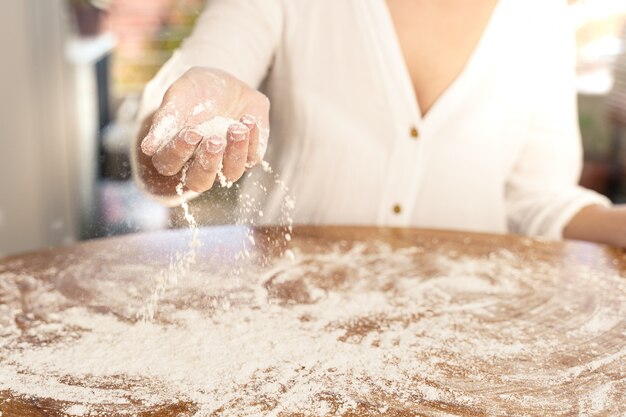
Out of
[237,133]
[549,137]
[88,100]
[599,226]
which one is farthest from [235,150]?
[88,100]

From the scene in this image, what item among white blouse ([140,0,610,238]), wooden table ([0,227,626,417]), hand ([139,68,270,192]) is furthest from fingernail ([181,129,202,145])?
white blouse ([140,0,610,238])

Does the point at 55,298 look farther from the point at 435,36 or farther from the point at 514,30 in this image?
the point at 514,30

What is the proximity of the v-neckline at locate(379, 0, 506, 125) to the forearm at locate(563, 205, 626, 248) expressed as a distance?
297 millimetres

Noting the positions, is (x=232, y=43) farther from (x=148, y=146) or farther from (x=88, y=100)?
(x=88, y=100)

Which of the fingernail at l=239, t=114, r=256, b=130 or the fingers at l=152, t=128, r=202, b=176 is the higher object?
the fingernail at l=239, t=114, r=256, b=130

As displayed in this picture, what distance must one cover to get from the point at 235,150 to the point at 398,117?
62cm

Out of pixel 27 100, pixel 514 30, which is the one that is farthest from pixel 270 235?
pixel 27 100

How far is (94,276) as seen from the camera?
0.95 meters

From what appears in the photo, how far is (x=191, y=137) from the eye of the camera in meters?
0.72

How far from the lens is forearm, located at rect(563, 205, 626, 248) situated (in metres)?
1.18

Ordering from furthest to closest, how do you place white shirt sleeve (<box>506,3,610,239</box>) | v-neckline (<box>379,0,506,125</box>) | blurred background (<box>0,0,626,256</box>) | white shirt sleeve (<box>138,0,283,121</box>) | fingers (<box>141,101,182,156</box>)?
blurred background (<box>0,0,626,256</box>) → white shirt sleeve (<box>506,3,610,239</box>) → v-neckline (<box>379,0,506,125</box>) → white shirt sleeve (<box>138,0,283,121</box>) → fingers (<box>141,101,182,156</box>)

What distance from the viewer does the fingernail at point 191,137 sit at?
2.34 ft

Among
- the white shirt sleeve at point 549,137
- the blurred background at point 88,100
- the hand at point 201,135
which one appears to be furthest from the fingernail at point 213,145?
the blurred background at point 88,100

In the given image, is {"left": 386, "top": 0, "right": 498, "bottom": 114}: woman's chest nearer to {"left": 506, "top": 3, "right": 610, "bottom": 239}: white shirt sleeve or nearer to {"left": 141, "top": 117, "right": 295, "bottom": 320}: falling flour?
{"left": 506, "top": 3, "right": 610, "bottom": 239}: white shirt sleeve
